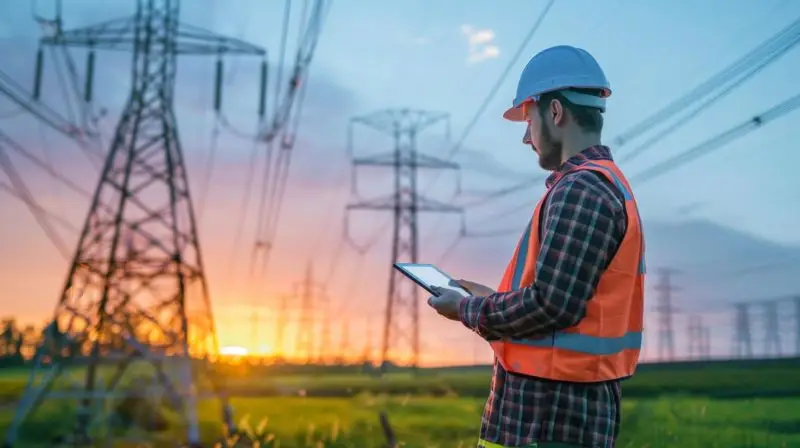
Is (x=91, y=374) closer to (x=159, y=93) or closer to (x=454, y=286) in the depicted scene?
(x=159, y=93)

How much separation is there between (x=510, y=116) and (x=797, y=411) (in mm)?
11795

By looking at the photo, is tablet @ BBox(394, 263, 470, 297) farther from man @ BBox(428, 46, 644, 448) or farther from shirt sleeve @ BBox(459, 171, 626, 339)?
shirt sleeve @ BBox(459, 171, 626, 339)

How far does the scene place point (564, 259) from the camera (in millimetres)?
1828

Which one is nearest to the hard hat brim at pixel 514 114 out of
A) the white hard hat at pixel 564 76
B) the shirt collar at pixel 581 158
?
the white hard hat at pixel 564 76

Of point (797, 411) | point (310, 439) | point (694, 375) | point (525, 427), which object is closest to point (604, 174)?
point (525, 427)

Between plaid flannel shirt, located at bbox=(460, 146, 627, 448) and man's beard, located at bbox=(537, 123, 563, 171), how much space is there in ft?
0.13

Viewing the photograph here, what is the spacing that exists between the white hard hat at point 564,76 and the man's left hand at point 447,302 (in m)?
0.46

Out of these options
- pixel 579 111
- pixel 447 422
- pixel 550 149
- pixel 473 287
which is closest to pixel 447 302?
pixel 473 287

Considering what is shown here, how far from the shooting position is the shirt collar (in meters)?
1.97

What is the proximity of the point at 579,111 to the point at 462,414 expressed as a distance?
11962 millimetres

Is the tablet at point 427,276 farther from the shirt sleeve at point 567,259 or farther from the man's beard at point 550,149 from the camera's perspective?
the man's beard at point 550,149

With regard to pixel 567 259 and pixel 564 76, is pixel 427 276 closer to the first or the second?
pixel 567 259

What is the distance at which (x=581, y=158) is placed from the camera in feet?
6.52

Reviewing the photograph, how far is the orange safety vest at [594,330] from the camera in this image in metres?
1.88
